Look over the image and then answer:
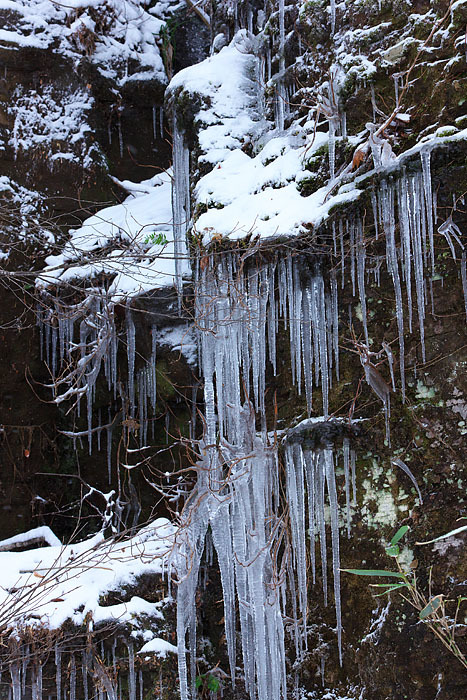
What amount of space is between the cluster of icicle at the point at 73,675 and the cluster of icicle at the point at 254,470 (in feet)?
1.47

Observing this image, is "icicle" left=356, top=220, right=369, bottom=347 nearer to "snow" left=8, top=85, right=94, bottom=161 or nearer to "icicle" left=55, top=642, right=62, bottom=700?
"icicle" left=55, top=642, right=62, bottom=700

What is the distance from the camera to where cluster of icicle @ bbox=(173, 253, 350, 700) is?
4.38m

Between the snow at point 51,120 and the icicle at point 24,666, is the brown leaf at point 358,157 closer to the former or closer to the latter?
the icicle at point 24,666

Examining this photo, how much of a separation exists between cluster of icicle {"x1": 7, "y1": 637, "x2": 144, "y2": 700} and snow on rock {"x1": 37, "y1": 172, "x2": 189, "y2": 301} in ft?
9.48

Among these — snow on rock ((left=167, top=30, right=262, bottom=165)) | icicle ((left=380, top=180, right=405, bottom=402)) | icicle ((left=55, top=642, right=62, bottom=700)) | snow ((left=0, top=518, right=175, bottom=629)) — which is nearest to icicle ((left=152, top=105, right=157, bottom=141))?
snow on rock ((left=167, top=30, right=262, bottom=165))

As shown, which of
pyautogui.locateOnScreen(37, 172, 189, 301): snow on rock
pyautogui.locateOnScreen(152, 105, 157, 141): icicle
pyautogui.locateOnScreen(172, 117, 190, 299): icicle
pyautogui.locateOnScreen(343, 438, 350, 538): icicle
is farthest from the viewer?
pyautogui.locateOnScreen(152, 105, 157, 141): icicle

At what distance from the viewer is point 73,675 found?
14.6ft

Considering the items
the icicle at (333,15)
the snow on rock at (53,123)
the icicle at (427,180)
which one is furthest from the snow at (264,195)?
the snow on rock at (53,123)

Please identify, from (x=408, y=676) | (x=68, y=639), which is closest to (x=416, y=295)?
(x=408, y=676)

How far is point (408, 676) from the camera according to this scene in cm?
409

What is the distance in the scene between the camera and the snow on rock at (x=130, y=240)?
6.12 metres

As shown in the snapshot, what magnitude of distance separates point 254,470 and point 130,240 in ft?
10.1

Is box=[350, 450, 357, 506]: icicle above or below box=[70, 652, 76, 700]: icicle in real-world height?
above

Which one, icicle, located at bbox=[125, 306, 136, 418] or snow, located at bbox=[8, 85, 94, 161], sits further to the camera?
snow, located at bbox=[8, 85, 94, 161]
